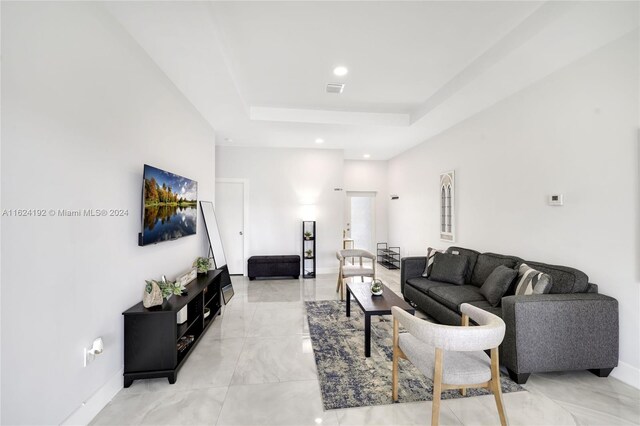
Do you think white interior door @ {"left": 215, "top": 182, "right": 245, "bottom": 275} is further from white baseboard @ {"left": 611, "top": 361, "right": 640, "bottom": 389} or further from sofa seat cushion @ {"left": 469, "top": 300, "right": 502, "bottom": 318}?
white baseboard @ {"left": 611, "top": 361, "right": 640, "bottom": 389}

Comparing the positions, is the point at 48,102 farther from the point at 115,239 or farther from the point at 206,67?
the point at 206,67

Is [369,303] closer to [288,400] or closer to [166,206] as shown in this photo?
[288,400]

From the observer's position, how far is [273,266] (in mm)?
5645

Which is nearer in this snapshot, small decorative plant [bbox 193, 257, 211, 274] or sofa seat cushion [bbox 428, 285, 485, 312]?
sofa seat cushion [bbox 428, 285, 485, 312]

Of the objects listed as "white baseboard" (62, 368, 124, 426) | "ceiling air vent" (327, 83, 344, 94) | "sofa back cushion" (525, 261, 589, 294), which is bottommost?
"white baseboard" (62, 368, 124, 426)

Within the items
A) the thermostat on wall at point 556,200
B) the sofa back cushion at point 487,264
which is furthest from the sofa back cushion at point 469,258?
the thermostat on wall at point 556,200

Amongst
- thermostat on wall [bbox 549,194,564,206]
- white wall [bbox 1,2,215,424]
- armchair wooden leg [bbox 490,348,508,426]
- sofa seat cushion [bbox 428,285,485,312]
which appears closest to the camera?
white wall [bbox 1,2,215,424]

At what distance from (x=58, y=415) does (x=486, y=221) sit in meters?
4.61

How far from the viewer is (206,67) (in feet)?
9.05

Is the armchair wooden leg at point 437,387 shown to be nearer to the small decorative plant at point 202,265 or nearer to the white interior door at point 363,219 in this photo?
the small decorative plant at point 202,265

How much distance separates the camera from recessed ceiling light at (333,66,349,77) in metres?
3.13

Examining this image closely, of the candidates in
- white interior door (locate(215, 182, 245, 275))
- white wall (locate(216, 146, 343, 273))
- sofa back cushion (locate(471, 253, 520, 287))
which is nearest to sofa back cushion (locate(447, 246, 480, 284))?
sofa back cushion (locate(471, 253, 520, 287))

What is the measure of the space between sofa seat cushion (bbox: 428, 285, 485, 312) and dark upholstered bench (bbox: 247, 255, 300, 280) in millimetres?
2986

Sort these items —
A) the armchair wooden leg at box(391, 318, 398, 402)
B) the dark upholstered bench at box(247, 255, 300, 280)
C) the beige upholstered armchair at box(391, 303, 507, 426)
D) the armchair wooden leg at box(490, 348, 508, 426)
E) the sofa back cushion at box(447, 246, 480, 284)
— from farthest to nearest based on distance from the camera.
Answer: the dark upholstered bench at box(247, 255, 300, 280) → the sofa back cushion at box(447, 246, 480, 284) → the armchair wooden leg at box(391, 318, 398, 402) → the armchair wooden leg at box(490, 348, 508, 426) → the beige upholstered armchair at box(391, 303, 507, 426)
